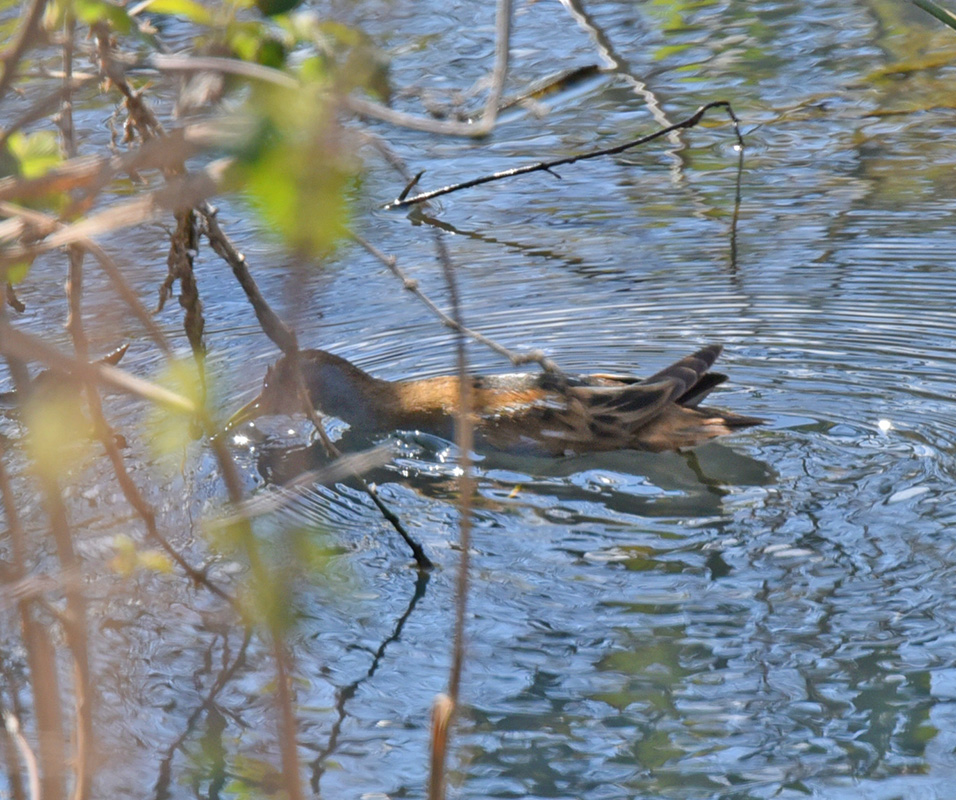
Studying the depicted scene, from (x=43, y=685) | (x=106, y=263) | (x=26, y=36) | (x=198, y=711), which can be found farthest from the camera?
(x=198, y=711)

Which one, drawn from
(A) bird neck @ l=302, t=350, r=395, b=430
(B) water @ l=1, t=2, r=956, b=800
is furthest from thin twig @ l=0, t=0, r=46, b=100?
(A) bird neck @ l=302, t=350, r=395, b=430

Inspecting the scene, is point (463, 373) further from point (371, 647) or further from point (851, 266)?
point (851, 266)

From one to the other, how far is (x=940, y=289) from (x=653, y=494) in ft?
6.69

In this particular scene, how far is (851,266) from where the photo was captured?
620 centimetres

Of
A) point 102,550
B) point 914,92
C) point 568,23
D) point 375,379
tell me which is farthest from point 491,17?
point 102,550

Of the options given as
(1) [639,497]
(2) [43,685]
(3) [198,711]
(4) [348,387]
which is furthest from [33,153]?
(4) [348,387]

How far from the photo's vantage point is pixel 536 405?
5.62 m

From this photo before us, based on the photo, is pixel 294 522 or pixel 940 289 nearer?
pixel 294 522

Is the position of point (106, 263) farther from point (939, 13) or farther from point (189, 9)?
point (939, 13)

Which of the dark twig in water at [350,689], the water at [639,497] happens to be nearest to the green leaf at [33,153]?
the water at [639,497]

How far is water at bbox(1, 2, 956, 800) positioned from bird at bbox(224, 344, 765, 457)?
0.47ft

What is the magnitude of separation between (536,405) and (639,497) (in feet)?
3.03

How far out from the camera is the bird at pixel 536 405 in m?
5.29

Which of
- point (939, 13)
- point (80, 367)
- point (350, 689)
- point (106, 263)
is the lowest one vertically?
point (350, 689)
